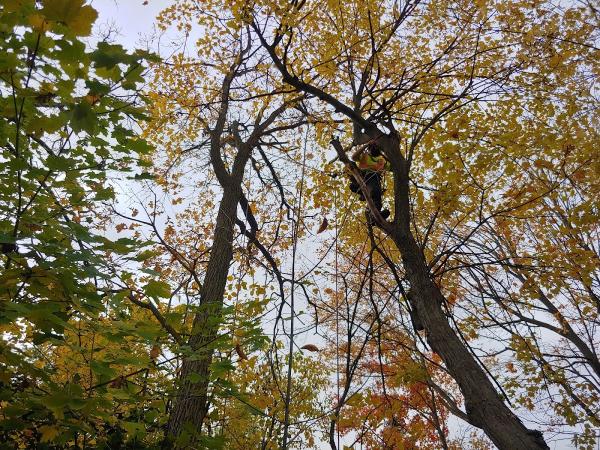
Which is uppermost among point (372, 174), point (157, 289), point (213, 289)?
point (372, 174)

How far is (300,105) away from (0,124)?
12.3ft

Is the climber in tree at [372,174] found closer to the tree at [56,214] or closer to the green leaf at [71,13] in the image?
the tree at [56,214]

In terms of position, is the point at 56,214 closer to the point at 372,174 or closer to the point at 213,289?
the point at 372,174

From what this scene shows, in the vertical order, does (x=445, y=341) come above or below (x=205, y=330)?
above

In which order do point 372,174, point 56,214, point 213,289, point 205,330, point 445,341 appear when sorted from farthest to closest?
point 213,289
point 372,174
point 445,341
point 205,330
point 56,214

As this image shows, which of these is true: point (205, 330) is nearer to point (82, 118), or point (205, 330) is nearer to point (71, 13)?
point (82, 118)

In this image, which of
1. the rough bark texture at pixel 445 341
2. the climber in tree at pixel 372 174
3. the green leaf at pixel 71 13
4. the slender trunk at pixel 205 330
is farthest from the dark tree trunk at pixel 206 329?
the green leaf at pixel 71 13

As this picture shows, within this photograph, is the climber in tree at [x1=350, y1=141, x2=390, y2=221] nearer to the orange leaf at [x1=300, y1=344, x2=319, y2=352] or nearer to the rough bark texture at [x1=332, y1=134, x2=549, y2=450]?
the rough bark texture at [x1=332, y1=134, x2=549, y2=450]

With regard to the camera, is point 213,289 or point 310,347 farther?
point 213,289

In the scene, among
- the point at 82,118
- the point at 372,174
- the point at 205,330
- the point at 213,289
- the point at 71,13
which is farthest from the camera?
the point at 213,289

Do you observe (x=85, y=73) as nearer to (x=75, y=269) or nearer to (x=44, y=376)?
(x=75, y=269)

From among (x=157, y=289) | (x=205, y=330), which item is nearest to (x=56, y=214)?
(x=157, y=289)

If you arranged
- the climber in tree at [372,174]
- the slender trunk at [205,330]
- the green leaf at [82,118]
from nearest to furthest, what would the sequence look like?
the green leaf at [82,118] < the slender trunk at [205,330] < the climber in tree at [372,174]

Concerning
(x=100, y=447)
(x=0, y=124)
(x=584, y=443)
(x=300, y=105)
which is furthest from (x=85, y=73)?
(x=584, y=443)
